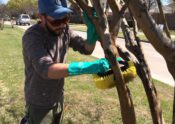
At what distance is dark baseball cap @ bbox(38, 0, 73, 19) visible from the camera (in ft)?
10.6

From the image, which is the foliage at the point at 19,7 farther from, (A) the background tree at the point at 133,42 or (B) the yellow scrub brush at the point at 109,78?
(B) the yellow scrub brush at the point at 109,78

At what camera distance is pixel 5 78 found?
35.5 feet

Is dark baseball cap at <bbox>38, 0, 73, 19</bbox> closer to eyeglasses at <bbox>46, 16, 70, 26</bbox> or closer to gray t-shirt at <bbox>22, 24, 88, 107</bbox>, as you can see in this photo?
eyeglasses at <bbox>46, 16, 70, 26</bbox>

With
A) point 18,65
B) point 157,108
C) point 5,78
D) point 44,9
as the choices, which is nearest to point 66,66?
point 44,9

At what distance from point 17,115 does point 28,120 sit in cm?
325

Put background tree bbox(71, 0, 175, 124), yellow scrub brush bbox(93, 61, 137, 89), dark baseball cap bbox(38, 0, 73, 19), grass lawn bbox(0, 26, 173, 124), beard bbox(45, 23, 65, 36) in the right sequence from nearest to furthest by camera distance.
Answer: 1. background tree bbox(71, 0, 175, 124)
2. yellow scrub brush bbox(93, 61, 137, 89)
3. dark baseball cap bbox(38, 0, 73, 19)
4. beard bbox(45, 23, 65, 36)
5. grass lawn bbox(0, 26, 173, 124)

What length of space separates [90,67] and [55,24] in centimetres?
63

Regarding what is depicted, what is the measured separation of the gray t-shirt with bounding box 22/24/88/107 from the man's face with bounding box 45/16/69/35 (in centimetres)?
6

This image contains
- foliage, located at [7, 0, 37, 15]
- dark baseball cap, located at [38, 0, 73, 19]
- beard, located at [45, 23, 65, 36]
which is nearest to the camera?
dark baseball cap, located at [38, 0, 73, 19]

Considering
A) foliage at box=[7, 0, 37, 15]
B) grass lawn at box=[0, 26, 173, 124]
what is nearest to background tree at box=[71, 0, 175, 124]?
grass lawn at box=[0, 26, 173, 124]

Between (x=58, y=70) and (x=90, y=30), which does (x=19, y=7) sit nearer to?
(x=90, y=30)

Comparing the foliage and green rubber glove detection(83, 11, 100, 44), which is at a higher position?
green rubber glove detection(83, 11, 100, 44)

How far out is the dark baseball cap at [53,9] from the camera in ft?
10.6

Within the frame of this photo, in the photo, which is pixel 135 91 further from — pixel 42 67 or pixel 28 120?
pixel 42 67
